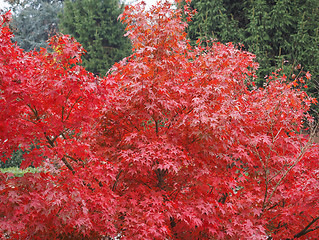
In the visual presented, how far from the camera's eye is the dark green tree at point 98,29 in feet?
55.6

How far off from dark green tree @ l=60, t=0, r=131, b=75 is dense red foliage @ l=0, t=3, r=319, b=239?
1312 centimetres

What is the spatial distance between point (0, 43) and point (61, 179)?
1539mm

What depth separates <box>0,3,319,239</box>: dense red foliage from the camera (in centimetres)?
325

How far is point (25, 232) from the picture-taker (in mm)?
3484

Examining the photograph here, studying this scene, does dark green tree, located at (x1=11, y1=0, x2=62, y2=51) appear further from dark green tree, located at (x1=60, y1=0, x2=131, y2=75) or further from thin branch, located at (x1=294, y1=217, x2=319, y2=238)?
thin branch, located at (x1=294, y1=217, x2=319, y2=238)

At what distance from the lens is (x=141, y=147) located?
3.67 m

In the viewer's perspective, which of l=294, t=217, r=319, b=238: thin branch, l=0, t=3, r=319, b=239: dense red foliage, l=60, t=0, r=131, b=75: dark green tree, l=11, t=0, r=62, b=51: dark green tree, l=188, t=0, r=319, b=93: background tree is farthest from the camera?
l=11, t=0, r=62, b=51: dark green tree

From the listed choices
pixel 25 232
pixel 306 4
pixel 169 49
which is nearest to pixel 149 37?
pixel 169 49

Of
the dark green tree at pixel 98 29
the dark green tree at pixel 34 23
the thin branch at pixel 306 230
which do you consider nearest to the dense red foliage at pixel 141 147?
the thin branch at pixel 306 230

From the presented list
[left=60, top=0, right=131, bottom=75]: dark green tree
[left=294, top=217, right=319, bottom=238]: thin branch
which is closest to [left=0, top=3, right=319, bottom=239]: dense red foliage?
[left=294, top=217, right=319, bottom=238]: thin branch

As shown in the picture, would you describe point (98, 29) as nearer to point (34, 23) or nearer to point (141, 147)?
point (34, 23)

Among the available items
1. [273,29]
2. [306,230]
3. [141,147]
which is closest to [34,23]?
[273,29]

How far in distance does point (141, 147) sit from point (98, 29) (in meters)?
14.9

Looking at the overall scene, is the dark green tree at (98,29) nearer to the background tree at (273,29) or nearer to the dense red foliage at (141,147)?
the background tree at (273,29)
